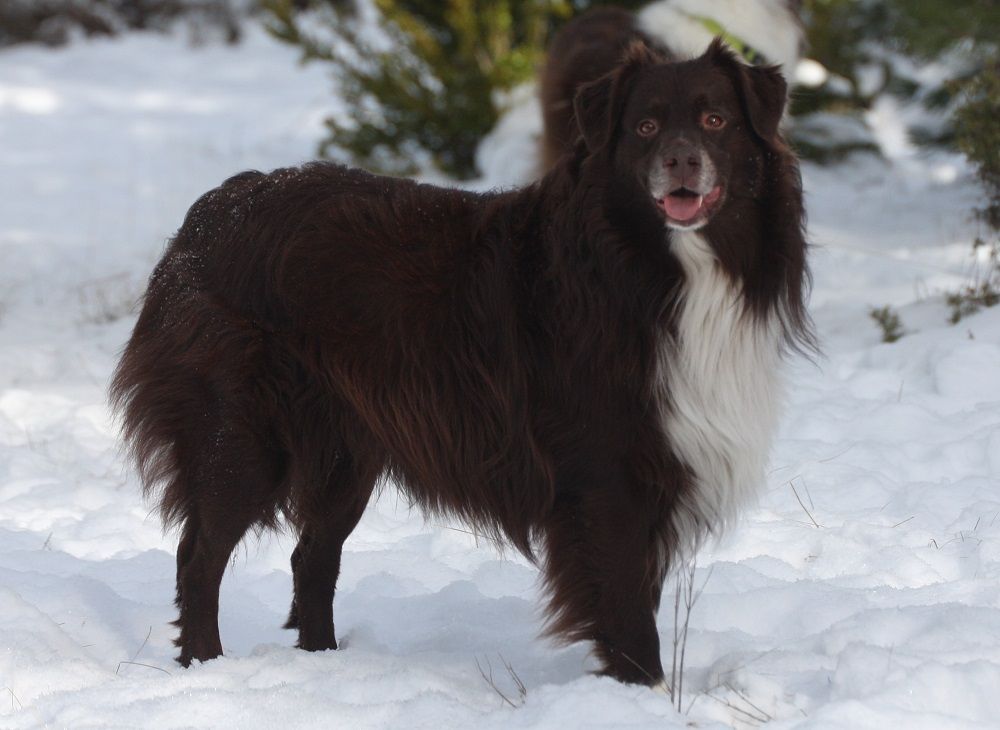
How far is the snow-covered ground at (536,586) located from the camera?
10.6 ft

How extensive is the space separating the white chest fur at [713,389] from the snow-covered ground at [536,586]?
316 millimetres

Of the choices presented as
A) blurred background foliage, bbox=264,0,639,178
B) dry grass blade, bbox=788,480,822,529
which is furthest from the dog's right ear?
blurred background foliage, bbox=264,0,639,178

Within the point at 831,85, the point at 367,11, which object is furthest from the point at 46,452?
the point at 367,11

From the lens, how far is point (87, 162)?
13.3 m

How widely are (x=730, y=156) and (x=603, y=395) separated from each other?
0.80 meters

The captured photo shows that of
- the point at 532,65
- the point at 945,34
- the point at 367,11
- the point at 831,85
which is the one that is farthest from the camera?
the point at 367,11

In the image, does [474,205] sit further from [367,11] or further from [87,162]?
[367,11]

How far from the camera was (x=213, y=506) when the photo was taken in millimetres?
3830

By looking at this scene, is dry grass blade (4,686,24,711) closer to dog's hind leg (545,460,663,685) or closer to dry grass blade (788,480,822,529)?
dog's hind leg (545,460,663,685)

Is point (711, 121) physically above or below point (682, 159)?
above

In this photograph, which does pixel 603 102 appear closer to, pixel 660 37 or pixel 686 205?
pixel 686 205

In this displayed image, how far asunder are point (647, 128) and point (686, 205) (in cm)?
Result: 29

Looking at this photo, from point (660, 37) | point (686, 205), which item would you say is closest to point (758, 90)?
point (686, 205)

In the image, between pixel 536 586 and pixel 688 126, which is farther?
pixel 536 586
